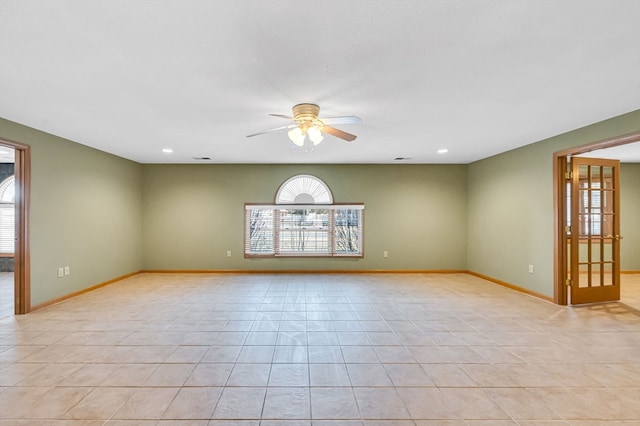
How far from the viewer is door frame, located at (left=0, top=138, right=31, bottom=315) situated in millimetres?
3584

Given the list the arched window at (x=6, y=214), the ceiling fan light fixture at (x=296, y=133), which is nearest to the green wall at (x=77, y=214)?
the arched window at (x=6, y=214)

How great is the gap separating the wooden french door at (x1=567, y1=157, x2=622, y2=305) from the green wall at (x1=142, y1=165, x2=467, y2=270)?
2154mm

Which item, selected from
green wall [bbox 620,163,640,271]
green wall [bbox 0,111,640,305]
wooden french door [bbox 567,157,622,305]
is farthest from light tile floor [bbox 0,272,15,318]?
green wall [bbox 620,163,640,271]

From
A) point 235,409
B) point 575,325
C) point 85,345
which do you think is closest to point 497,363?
point 575,325

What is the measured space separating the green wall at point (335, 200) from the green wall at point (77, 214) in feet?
1.76

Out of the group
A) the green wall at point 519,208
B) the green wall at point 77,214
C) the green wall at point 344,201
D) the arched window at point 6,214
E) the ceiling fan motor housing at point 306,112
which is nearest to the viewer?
the ceiling fan motor housing at point 306,112

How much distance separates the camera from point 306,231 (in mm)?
6250

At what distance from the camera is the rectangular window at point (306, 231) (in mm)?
6184

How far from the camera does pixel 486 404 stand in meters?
1.95

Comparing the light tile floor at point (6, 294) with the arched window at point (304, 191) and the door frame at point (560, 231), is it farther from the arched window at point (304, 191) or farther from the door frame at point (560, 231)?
the door frame at point (560, 231)

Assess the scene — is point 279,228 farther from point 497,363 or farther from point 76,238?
point 497,363

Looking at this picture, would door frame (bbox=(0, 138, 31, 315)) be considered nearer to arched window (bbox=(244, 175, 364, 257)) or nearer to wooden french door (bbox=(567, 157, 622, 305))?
arched window (bbox=(244, 175, 364, 257))

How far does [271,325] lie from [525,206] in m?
4.31

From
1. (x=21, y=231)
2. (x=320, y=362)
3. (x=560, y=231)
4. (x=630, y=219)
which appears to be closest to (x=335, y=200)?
(x=560, y=231)
